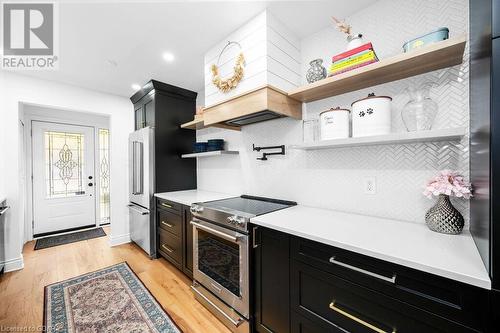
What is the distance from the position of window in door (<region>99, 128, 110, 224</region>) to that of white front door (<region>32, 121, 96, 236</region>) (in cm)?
14

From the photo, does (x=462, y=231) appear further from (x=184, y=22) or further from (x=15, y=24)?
(x=15, y=24)

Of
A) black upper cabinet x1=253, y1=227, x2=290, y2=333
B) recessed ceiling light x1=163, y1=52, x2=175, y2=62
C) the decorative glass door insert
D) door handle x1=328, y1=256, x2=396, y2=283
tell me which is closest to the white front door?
the decorative glass door insert

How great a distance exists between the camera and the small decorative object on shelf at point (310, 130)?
1863 mm

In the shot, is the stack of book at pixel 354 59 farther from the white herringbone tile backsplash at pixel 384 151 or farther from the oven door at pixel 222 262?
the oven door at pixel 222 262

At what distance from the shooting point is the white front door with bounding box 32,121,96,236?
3.82 metres

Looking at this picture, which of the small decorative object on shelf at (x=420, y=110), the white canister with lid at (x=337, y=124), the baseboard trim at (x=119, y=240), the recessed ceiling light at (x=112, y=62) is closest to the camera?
the small decorative object on shelf at (x=420, y=110)

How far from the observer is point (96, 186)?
14.5ft

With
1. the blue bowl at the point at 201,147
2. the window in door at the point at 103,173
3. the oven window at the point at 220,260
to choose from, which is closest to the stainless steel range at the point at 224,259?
the oven window at the point at 220,260

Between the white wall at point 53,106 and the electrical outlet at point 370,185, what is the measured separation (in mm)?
3666

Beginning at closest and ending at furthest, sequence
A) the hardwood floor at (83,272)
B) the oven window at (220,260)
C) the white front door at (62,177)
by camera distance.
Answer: the oven window at (220,260)
the hardwood floor at (83,272)
the white front door at (62,177)

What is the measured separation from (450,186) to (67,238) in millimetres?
5227

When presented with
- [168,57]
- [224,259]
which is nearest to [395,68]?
[224,259]

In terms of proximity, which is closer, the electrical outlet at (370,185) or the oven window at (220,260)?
the electrical outlet at (370,185)

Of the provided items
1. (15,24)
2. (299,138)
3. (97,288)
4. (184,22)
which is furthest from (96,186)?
(299,138)
